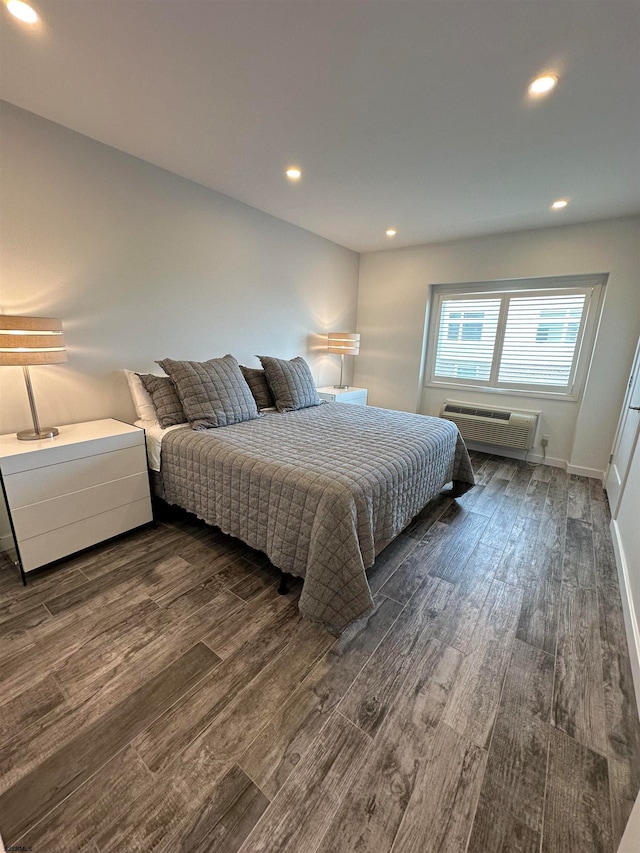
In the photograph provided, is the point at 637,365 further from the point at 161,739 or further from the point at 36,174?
the point at 36,174

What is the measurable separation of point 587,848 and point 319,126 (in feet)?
10.3

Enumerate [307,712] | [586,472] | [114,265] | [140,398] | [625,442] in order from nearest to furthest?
[307,712] → [114,265] → [140,398] → [625,442] → [586,472]

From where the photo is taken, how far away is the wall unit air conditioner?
380 cm

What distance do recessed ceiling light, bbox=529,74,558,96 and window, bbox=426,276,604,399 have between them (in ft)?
8.07

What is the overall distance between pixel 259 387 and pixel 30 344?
1.69 metres

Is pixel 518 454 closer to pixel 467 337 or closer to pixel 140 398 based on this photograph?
pixel 467 337

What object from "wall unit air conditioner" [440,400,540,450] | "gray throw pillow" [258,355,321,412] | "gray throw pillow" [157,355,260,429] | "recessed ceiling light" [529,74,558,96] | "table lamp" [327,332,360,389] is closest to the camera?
"recessed ceiling light" [529,74,558,96]

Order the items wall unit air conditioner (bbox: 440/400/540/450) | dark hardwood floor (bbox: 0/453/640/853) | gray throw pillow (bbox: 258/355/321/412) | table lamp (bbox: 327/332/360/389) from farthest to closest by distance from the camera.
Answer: table lamp (bbox: 327/332/360/389) < wall unit air conditioner (bbox: 440/400/540/450) < gray throw pillow (bbox: 258/355/321/412) < dark hardwood floor (bbox: 0/453/640/853)

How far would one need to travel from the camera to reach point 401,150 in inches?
84.2

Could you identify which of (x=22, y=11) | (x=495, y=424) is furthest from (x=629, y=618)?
(x=22, y=11)

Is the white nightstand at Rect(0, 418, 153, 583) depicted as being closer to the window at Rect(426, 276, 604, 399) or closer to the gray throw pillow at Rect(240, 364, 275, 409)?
the gray throw pillow at Rect(240, 364, 275, 409)

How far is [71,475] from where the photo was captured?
1907mm

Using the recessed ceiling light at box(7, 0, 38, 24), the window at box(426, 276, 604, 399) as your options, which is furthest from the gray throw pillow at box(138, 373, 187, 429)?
the window at box(426, 276, 604, 399)

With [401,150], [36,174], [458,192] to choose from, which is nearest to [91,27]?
[36,174]
